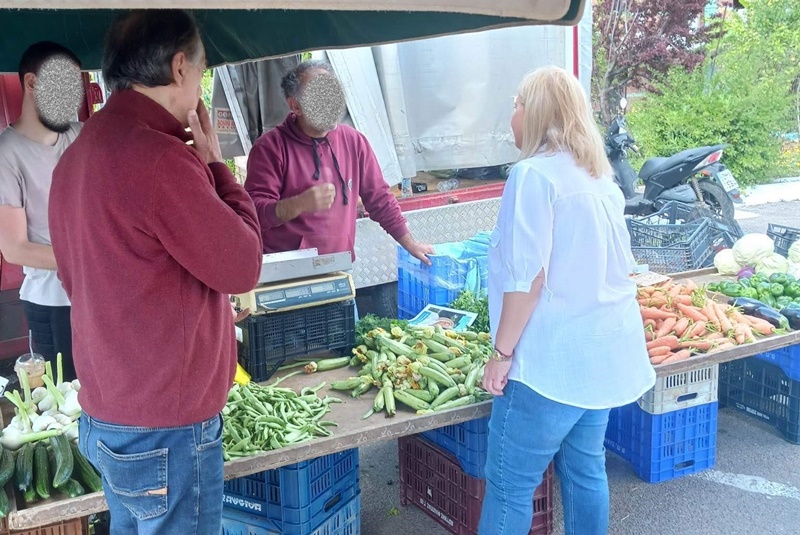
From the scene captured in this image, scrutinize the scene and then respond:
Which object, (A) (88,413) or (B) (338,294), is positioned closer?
(A) (88,413)

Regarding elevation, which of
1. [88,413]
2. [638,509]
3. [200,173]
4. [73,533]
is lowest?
[638,509]

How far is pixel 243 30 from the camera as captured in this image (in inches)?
130

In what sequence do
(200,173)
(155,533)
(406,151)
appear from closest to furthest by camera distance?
(200,173)
(155,533)
(406,151)

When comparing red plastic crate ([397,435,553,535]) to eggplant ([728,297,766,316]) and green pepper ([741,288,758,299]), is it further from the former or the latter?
green pepper ([741,288,758,299])

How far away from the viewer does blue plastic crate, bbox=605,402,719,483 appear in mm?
4043

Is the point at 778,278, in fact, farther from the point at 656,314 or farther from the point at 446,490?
the point at 446,490

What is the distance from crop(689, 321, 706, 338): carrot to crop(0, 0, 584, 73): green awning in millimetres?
2264

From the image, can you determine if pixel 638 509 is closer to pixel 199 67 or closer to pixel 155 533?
pixel 155 533

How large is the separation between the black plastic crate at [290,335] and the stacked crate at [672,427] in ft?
5.56

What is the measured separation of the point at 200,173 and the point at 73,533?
1388 millimetres

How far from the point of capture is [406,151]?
5.72 metres

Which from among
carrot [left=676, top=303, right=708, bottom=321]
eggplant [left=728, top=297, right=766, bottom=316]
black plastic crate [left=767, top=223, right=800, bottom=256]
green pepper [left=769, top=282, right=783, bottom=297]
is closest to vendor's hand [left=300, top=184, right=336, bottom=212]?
carrot [left=676, top=303, right=708, bottom=321]

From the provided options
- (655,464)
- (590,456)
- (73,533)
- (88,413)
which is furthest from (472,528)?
(88,413)

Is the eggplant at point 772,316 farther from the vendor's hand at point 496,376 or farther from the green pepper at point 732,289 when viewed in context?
the vendor's hand at point 496,376
